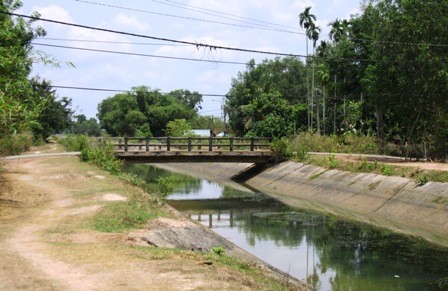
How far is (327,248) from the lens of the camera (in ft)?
66.2

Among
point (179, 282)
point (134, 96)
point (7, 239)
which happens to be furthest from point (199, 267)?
point (134, 96)

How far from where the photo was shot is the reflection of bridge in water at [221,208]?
27.9 m

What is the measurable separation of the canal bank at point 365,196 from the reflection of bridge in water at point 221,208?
185 centimetres

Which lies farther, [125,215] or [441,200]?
[441,200]

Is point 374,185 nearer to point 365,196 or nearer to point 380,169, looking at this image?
point 365,196

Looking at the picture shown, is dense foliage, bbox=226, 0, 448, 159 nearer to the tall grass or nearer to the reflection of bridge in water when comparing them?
the tall grass

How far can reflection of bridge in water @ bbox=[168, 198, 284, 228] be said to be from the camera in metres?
27.9

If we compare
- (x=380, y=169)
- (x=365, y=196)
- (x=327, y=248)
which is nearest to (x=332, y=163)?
(x=380, y=169)

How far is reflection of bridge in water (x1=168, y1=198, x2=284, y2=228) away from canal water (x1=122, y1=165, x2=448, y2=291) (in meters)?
0.05

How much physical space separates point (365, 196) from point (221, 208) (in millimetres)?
7832

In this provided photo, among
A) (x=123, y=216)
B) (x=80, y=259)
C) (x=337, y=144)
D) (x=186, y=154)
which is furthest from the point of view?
(x=337, y=144)

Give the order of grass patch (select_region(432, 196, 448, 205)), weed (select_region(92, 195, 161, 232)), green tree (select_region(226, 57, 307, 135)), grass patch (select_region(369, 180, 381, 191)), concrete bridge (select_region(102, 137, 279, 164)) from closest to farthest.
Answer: weed (select_region(92, 195, 161, 232))
grass patch (select_region(432, 196, 448, 205))
grass patch (select_region(369, 180, 381, 191))
concrete bridge (select_region(102, 137, 279, 164))
green tree (select_region(226, 57, 307, 135))

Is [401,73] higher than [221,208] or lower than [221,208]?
higher

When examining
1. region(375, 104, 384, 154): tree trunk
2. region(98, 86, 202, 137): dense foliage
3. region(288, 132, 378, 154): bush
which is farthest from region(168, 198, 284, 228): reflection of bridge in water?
region(98, 86, 202, 137): dense foliage
